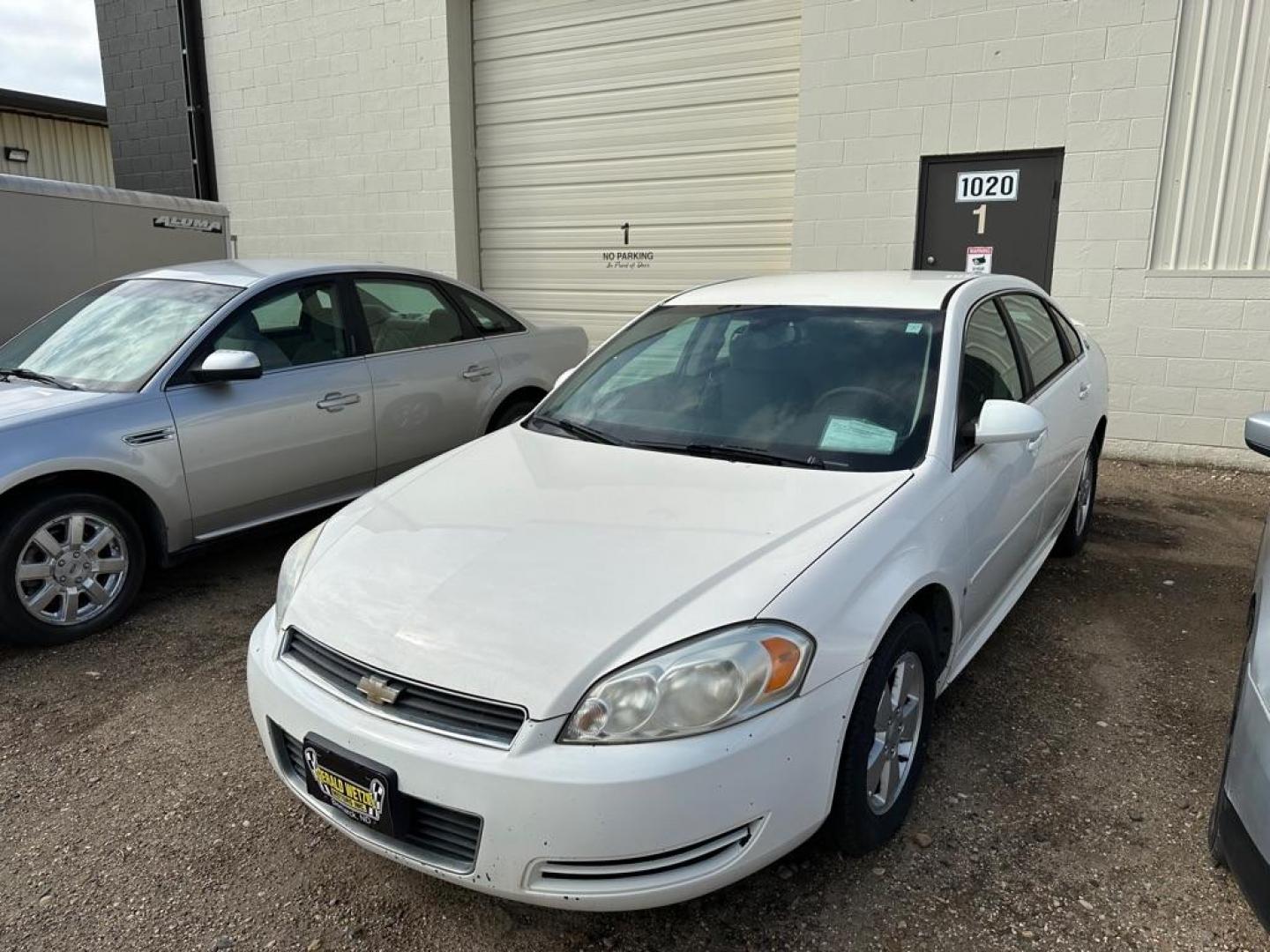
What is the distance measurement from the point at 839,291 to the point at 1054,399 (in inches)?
44.2

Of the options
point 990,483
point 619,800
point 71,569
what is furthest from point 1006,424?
point 71,569

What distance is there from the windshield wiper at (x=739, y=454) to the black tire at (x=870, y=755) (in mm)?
566

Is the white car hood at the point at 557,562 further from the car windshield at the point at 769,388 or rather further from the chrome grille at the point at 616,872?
the chrome grille at the point at 616,872

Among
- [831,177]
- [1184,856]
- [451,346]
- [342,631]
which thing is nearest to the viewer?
[342,631]

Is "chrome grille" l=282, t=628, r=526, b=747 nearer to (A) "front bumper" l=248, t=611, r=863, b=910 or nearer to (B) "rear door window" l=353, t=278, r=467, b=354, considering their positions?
(A) "front bumper" l=248, t=611, r=863, b=910

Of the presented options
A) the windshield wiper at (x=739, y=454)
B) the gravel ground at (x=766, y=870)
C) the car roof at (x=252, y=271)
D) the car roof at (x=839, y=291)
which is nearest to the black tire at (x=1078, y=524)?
the gravel ground at (x=766, y=870)

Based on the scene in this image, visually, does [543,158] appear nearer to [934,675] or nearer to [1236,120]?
[1236,120]

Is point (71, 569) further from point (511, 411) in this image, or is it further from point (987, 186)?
point (987, 186)

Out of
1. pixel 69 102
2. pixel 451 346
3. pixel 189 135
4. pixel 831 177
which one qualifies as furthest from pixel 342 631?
pixel 69 102

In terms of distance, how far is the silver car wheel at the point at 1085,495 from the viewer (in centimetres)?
459

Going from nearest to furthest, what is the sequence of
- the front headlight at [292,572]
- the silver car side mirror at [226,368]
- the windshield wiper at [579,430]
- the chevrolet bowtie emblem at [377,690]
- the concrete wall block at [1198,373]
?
1. the chevrolet bowtie emblem at [377,690]
2. the front headlight at [292,572]
3. the windshield wiper at [579,430]
4. the silver car side mirror at [226,368]
5. the concrete wall block at [1198,373]

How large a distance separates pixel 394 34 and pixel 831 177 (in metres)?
5.03

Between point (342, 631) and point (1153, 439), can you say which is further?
point (1153, 439)

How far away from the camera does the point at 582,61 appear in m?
9.12
